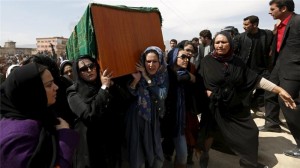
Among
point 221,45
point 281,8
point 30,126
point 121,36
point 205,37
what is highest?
point 281,8

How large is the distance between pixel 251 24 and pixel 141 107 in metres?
3.47

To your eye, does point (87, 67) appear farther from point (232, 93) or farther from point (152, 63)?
point (232, 93)

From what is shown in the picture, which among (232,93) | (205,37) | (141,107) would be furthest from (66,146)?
(205,37)

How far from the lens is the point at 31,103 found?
59.9 inches

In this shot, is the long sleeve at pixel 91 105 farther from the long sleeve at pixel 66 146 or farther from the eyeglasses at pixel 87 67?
the long sleeve at pixel 66 146

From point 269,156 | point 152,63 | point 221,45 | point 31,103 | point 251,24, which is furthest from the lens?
point 251,24

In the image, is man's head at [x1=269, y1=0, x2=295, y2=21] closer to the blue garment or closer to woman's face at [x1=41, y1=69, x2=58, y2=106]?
woman's face at [x1=41, y1=69, x2=58, y2=106]

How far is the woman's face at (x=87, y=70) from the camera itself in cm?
252

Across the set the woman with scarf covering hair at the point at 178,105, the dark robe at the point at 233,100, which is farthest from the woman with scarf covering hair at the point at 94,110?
the dark robe at the point at 233,100

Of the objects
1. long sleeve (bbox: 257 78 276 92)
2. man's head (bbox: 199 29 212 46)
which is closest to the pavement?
long sleeve (bbox: 257 78 276 92)

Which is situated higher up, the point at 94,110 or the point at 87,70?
the point at 87,70

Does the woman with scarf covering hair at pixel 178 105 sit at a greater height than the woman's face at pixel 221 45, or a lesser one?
lesser

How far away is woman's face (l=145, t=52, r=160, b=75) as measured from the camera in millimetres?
2791

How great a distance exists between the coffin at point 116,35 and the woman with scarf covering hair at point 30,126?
920 millimetres
